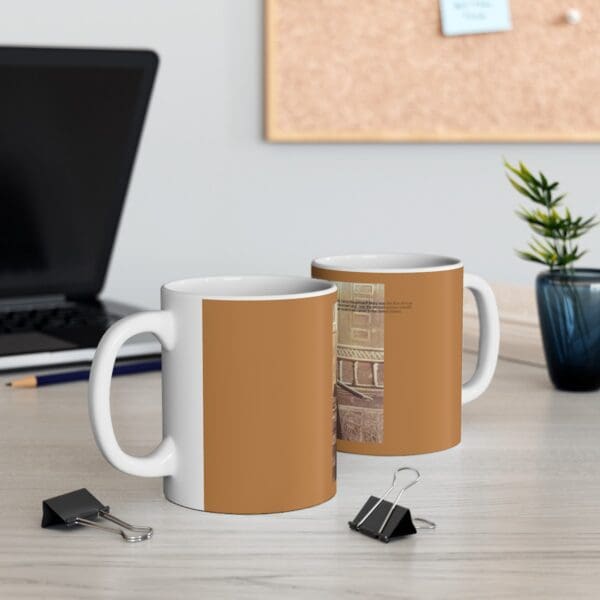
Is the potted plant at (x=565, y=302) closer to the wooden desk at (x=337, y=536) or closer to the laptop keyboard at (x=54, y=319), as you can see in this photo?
the wooden desk at (x=337, y=536)

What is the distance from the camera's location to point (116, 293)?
1.99 m

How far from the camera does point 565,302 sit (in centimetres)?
82

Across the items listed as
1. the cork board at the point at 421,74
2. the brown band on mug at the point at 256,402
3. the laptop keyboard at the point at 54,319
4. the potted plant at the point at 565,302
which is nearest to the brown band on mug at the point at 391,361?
the brown band on mug at the point at 256,402

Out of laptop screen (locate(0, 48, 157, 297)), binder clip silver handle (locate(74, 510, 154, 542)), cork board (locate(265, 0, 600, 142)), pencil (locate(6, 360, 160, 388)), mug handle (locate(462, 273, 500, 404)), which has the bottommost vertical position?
binder clip silver handle (locate(74, 510, 154, 542))

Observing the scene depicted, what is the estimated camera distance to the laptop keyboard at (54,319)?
1019mm

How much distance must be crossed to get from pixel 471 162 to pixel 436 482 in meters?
1.53

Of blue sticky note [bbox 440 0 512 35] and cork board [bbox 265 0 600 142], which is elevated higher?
blue sticky note [bbox 440 0 512 35]

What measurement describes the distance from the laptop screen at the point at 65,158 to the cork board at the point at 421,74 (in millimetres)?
811

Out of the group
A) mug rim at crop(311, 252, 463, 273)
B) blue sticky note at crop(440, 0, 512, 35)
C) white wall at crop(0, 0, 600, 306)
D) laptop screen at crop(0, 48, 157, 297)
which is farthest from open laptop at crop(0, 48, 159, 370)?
blue sticky note at crop(440, 0, 512, 35)

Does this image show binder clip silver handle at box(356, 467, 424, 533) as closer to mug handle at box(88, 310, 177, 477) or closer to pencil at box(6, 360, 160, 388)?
mug handle at box(88, 310, 177, 477)

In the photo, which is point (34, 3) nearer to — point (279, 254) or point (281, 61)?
point (281, 61)

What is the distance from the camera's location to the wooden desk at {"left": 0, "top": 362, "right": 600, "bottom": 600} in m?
0.45

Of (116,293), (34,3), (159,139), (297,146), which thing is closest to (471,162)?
(297,146)

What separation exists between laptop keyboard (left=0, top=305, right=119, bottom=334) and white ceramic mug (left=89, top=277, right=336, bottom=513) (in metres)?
0.50
